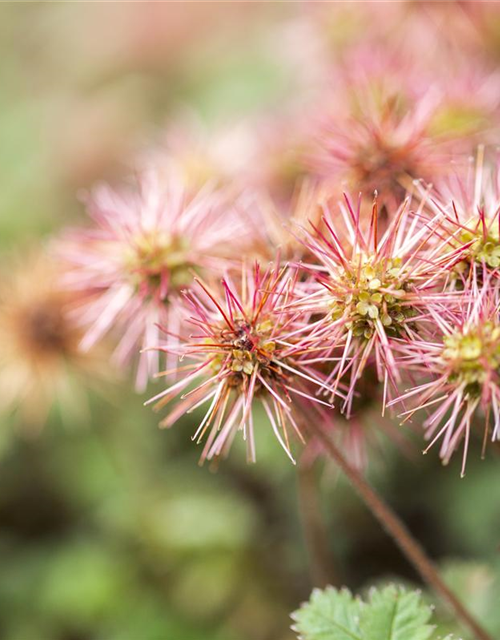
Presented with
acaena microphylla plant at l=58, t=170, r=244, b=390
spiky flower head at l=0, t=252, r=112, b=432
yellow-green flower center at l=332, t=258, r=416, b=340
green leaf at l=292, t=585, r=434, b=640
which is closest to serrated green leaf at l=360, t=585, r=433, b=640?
green leaf at l=292, t=585, r=434, b=640

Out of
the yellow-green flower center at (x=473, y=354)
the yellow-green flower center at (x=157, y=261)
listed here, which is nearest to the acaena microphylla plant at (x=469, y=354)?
the yellow-green flower center at (x=473, y=354)

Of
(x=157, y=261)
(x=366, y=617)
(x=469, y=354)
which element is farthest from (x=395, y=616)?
(x=157, y=261)

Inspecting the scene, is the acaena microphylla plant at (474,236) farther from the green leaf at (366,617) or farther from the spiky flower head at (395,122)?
the green leaf at (366,617)

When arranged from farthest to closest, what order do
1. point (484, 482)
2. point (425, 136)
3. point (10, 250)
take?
1. point (10, 250)
2. point (484, 482)
3. point (425, 136)

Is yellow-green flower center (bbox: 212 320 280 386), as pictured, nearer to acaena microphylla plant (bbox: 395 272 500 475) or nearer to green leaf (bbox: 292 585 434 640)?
acaena microphylla plant (bbox: 395 272 500 475)

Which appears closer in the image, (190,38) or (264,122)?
(264,122)

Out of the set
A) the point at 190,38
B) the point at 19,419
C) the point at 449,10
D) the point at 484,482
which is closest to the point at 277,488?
the point at 484,482

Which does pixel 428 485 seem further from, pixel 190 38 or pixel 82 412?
pixel 190 38
